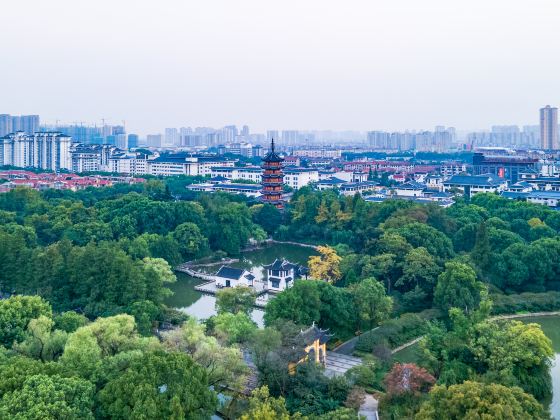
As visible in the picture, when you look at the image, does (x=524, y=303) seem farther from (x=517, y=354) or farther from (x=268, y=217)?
(x=268, y=217)

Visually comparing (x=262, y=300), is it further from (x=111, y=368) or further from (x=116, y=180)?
(x=116, y=180)

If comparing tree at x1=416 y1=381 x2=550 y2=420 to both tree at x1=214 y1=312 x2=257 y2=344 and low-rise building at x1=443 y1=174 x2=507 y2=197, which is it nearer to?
tree at x1=214 y1=312 x2=257 y2=344

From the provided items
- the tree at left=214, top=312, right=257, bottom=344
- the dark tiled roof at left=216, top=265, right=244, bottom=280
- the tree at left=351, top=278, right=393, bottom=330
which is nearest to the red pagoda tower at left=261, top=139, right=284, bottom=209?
the dark tiled roof at left=216, top=265, right=244, bottom=280

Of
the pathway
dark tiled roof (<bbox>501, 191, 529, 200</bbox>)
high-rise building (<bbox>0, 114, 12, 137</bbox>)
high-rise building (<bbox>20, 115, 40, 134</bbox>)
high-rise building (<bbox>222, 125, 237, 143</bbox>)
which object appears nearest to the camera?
the pathway

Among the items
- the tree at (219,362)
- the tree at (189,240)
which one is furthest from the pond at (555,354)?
the tree at (189,240)

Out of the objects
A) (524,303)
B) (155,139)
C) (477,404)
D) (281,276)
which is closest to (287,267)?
(281,276)

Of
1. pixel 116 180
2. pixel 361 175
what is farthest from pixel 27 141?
pixel 361 175
